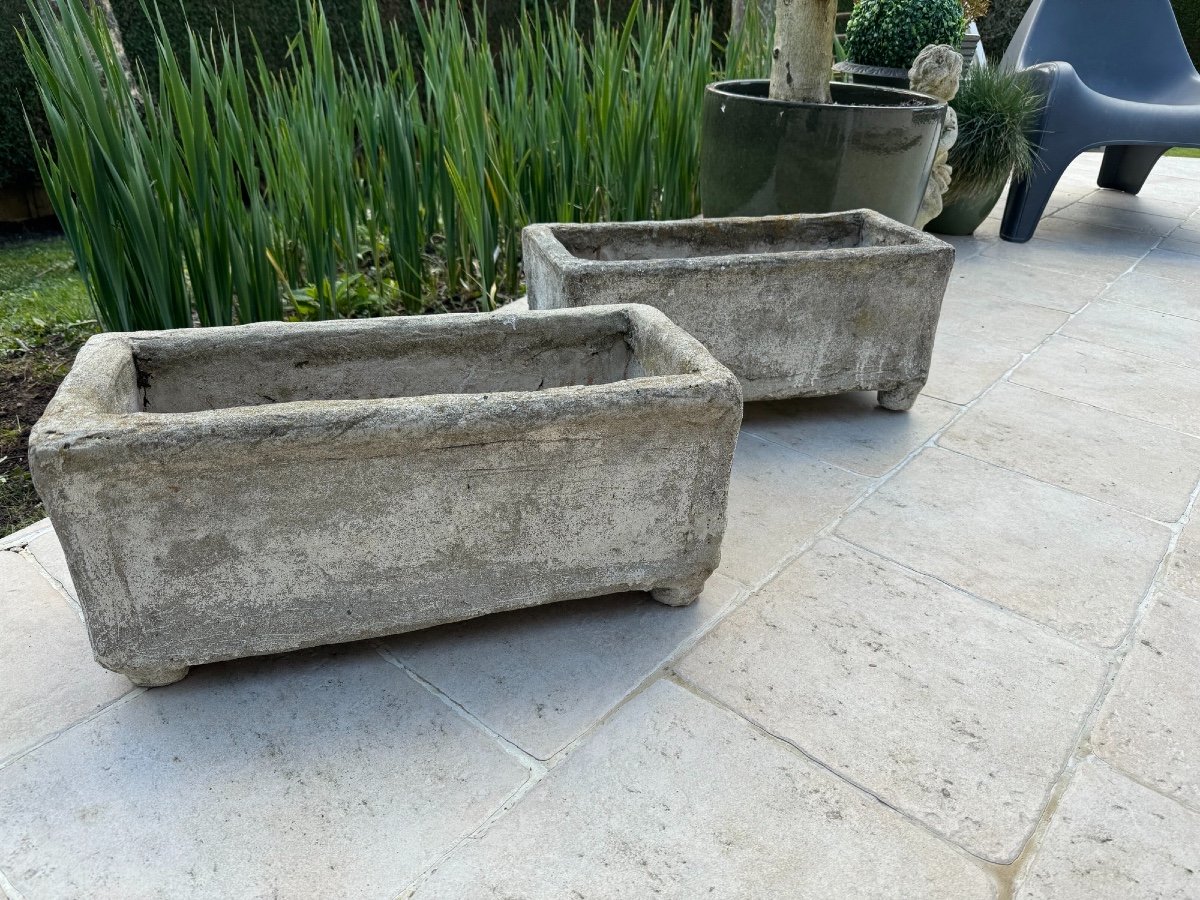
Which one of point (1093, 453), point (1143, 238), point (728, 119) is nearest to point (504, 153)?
point (728, 119)

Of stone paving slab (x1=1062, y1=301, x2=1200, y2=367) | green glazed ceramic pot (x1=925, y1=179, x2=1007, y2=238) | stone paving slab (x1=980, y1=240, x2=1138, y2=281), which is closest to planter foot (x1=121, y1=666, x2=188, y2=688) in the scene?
stone paving slab (x1=1062, y1=301, x2=1200, y2=367)

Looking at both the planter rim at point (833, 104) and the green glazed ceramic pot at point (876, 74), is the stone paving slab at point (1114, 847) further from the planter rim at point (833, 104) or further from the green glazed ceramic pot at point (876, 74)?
the green glazed ceramic pot at point (876, 74)

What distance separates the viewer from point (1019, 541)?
1747 mm

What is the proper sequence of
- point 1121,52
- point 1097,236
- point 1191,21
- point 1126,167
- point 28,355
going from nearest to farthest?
point 28,355, point 1097,236, point 1121,52, point 1126,167, point 1191,21

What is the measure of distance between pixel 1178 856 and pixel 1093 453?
120cm

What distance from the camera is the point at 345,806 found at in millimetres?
1157

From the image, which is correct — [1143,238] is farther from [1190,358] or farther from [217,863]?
[217,863]

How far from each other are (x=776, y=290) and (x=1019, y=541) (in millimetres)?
765

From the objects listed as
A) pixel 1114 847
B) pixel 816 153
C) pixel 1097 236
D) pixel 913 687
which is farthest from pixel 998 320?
pixel 1114 847

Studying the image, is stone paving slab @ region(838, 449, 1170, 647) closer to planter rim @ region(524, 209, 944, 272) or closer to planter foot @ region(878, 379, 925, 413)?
planter foot @ region(878, 379, 925, 413)

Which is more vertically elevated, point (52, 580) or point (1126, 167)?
point (1126, 167)

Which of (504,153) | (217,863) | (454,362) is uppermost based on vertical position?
(504,153)

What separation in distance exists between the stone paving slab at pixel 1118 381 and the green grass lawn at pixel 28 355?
2588mm

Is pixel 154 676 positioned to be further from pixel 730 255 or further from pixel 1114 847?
pixel 730 255
